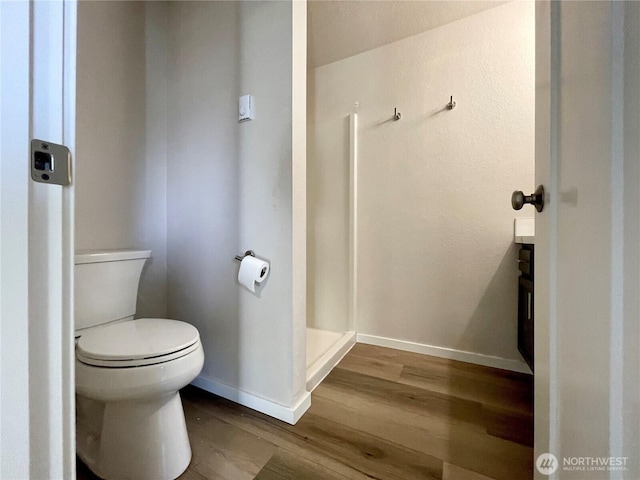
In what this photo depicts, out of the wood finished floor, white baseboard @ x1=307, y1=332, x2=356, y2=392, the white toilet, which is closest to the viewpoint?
the white toilet

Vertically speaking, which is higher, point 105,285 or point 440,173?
point 440,173

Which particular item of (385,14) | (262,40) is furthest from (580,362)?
(385,14)

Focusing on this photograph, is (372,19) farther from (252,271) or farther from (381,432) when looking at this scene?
(381,432)

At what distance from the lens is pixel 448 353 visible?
1747 mm

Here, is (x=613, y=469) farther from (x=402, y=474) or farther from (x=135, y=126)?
(x=135, y=126)

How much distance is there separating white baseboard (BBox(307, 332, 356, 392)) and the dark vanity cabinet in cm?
104

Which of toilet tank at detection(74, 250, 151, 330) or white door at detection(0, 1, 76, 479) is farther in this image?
toilet tank at detection(74, 250, 151, 330)

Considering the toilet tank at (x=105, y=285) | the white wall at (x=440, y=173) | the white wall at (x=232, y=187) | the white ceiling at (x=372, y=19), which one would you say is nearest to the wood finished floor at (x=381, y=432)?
the white wall at (x=232, y=187)

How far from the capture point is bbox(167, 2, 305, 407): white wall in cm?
115

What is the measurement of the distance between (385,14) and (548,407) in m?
2.07

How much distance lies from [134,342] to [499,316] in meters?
1.91

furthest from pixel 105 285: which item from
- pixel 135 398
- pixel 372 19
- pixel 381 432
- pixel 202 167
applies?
pixel 372 19

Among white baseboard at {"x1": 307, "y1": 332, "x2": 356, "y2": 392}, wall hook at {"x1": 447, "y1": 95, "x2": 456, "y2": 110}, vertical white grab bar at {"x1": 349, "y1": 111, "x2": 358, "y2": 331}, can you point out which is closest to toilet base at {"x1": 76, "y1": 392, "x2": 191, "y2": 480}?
white baseboard at {"x1": 307, "y1": 332, "x2": 356, "y2": 392}

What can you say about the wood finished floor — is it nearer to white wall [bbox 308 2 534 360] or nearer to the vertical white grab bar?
white wall [bbox 308 2 534 360]
